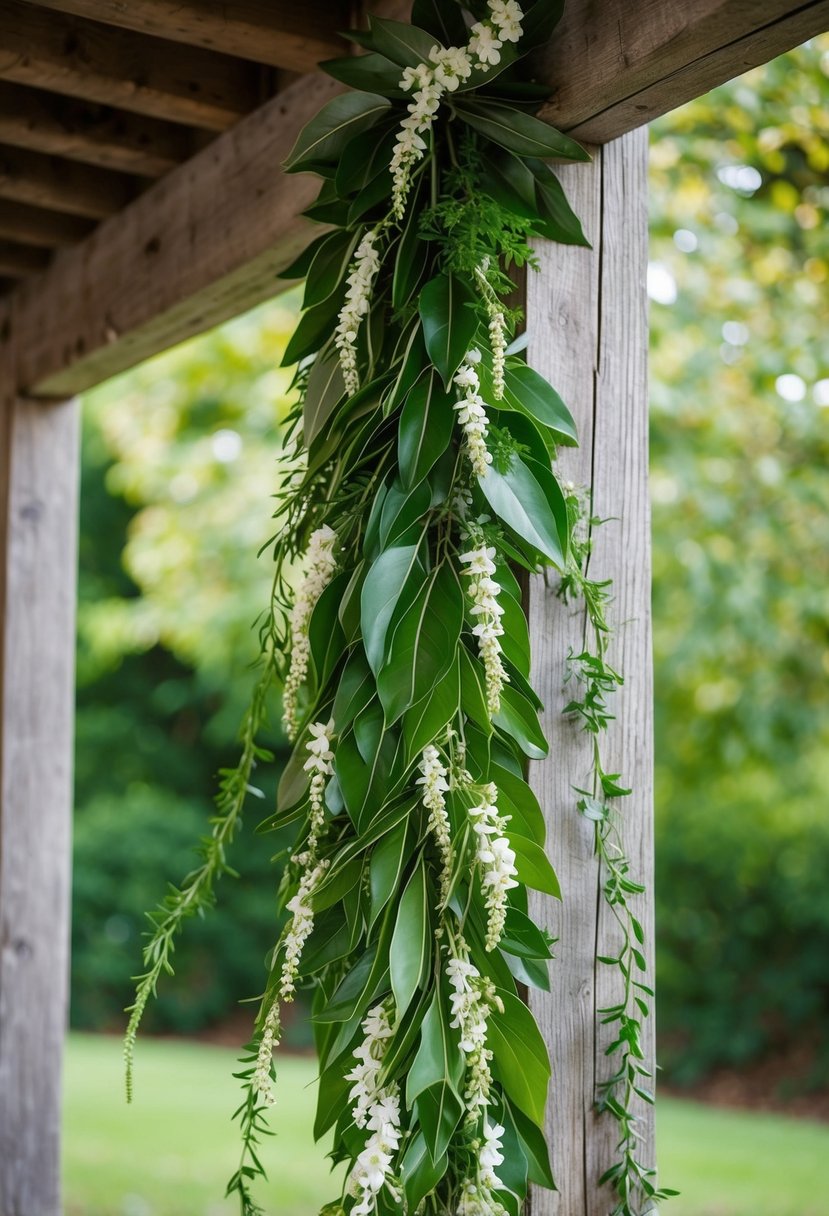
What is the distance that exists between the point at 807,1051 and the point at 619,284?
6.93 meters

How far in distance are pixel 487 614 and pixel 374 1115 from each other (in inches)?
18.9

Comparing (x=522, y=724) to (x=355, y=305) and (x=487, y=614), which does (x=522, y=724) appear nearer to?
(x=487, y=614)

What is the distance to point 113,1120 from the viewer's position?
6262 millimetres

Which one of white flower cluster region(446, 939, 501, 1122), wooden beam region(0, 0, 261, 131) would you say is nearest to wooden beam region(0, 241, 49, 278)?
wooden beam region(0, 0, 261, 131)

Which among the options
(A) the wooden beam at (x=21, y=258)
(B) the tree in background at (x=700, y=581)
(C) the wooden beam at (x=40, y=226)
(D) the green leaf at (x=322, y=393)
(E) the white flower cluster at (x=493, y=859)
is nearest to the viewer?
(E) the white flower cluster at (x=493, y=859)

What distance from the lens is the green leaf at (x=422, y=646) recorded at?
1.20 meters

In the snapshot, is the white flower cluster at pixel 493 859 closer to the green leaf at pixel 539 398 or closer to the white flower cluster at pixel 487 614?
the white flower cluster at pixel 487 614

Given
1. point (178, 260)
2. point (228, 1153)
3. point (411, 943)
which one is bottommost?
point (228, 1153)

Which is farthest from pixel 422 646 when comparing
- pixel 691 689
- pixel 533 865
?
pixel 691 689

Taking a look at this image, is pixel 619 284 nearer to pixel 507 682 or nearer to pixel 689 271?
pixel 507 682

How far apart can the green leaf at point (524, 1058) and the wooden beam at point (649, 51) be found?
3.11ft

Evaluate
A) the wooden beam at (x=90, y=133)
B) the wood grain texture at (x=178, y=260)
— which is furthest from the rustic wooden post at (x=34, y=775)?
the wooden beam at (x=90, y=133)

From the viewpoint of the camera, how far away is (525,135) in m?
1.34

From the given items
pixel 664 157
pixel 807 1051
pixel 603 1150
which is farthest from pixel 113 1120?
pixel 603 1150
